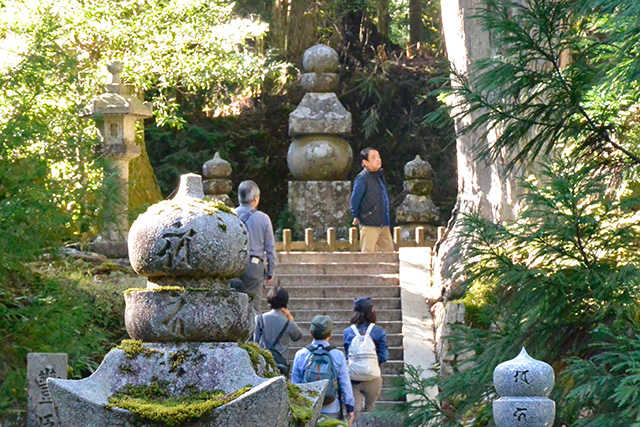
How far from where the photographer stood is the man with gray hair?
31.9ft

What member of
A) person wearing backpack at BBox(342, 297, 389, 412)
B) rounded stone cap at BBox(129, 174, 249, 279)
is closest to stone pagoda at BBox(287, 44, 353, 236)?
person wearing backpack at BBox(342, 297, 389, 412)

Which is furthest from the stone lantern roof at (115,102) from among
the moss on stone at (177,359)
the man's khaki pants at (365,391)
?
the moss on stone at (177,359)

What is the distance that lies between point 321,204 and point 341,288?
6690 millimetres

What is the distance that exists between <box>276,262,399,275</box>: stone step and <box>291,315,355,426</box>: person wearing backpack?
618 cm

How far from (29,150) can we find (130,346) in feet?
20.0

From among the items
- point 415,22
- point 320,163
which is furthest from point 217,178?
point 415,22

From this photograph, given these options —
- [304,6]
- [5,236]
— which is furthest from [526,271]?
[304,6]

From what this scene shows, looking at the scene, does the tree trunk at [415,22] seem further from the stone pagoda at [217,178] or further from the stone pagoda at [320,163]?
the stone pagoda at [217,178]

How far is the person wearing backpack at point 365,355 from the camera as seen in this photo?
362 inches

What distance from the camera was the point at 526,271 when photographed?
7590 millimetres

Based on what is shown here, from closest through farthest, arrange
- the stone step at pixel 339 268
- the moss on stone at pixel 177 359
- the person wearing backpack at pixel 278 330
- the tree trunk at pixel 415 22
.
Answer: the moss on stone at pixel 177 359 < the person wearing backpack at pixel 278 330 < the stone step at pixel 339 268 < the tree trunk at pixel 415 22

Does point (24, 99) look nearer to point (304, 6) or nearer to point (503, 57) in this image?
point (503, 57)

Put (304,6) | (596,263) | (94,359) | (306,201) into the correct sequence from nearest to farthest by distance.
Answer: (596,263) → (94,359) → (306,201) → (304,6)

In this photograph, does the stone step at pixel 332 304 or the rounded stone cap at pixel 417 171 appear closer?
the stone step at pixel 332 304
